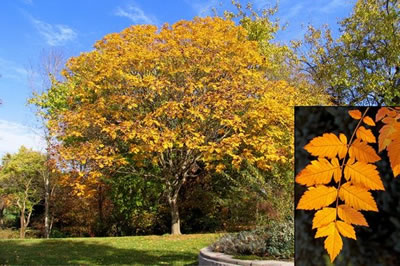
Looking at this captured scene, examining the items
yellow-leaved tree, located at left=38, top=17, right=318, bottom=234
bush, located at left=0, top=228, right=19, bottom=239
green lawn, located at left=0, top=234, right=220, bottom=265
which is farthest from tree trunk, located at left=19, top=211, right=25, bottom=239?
yellow-leaved tree, located at left=38, top=17, right=318, bottom=234

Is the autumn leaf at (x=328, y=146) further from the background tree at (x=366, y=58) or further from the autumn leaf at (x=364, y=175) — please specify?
the background tree at (x=366, y=58)

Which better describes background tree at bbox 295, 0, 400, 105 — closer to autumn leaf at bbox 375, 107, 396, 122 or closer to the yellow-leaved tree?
the yellow-leaved tree

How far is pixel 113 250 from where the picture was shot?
38.3 feet

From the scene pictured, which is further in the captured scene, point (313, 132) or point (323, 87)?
point (323, 87)

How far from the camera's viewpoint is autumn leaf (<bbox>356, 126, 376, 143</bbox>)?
1192mm

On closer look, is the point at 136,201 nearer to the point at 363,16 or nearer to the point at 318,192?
the point at 363,16

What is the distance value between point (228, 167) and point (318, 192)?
1585 cm

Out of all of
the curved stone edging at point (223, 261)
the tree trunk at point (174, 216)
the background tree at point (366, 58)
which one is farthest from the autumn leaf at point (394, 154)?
the background tree at point (366, 58)

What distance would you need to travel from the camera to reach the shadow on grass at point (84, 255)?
9.49 m

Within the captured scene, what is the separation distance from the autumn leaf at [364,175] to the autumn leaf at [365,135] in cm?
8

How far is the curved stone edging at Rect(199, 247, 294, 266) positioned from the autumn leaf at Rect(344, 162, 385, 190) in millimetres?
4546

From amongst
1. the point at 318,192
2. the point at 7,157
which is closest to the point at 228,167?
the point at 7,157

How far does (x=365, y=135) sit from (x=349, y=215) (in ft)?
0.79

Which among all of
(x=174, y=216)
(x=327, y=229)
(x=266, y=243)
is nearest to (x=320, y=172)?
(x=327, y=229)
